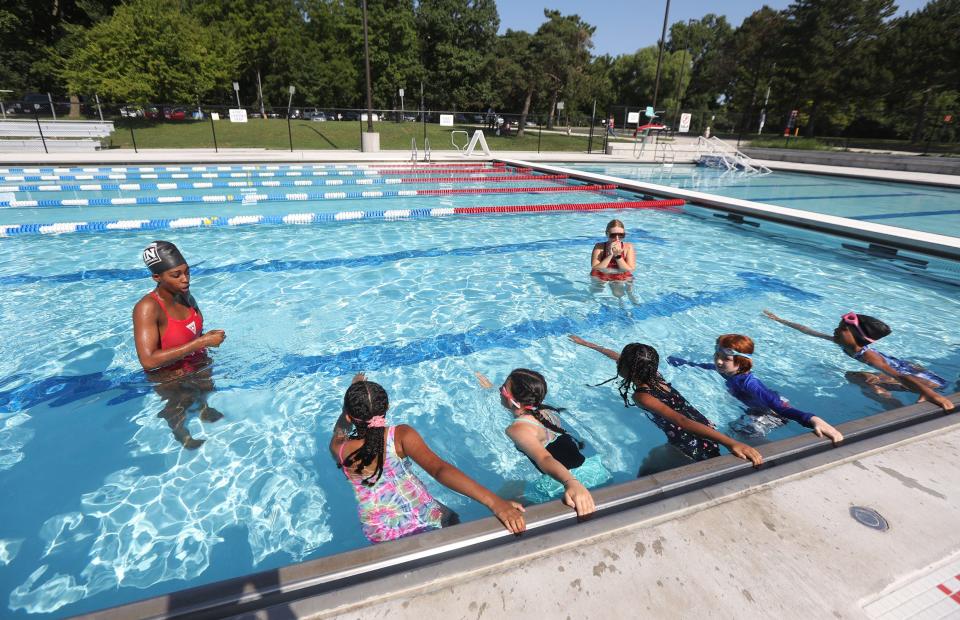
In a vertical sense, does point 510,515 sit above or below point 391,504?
above

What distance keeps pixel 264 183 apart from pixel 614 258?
12.7m

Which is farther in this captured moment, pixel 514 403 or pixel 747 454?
pixel 514 403

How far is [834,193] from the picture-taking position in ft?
50.4

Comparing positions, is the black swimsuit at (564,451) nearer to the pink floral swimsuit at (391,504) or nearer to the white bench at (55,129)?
the pink floral swimsuit at (391,504)

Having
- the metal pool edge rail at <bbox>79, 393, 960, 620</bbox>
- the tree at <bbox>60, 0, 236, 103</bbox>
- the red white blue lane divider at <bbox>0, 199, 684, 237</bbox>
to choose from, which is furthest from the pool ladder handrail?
the tree at <bbox>60, 0, 236, 103</bbox>

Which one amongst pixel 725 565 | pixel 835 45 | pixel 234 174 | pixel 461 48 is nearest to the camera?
pixel 725 565

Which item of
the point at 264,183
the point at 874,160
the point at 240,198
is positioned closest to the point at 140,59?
the point at 264,183

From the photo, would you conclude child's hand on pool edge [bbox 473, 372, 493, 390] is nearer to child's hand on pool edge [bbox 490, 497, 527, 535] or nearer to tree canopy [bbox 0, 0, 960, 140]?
child's hand on pool edge [bbox 490, 497, 527, 535]

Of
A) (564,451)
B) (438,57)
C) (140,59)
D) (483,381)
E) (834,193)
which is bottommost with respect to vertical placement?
(483,381)

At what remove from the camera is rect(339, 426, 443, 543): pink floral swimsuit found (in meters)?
2.47

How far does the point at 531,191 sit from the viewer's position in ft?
45.8

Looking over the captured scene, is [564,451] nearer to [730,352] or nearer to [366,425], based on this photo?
[366,425]

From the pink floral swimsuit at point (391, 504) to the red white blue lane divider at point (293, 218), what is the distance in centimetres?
845

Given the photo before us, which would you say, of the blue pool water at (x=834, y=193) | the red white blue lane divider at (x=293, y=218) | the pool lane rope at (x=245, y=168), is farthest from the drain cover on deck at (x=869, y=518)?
the pool lane rope at (x=245, y=168)
